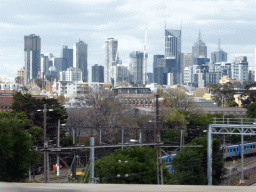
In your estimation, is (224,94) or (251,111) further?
(224,94)

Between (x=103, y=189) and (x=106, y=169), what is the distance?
744 inches

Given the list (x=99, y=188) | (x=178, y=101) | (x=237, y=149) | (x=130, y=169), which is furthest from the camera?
(x=178, y=101)

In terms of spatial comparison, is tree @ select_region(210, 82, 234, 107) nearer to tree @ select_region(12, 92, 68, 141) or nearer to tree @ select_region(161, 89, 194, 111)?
tree @ select_region(161, 89, 194, 111)

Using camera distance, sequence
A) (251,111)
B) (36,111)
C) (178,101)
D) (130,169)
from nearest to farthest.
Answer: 1. (130,169)
2. (36,111)
3. (251,111)
4. (178,101)

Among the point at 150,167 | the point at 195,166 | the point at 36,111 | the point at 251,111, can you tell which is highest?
the point at 36,111

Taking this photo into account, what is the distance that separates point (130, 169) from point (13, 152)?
21.6 feet

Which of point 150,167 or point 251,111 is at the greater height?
point 251,111

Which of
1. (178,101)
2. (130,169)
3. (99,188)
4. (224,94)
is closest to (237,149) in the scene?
(178,101)

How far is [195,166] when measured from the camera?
1176 inches

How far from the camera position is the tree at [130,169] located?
23.3 metres

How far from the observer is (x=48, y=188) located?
458cm

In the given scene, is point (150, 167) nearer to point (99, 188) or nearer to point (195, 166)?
point (195, 166)

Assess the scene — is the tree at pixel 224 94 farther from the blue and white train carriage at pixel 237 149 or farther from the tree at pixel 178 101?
the blue and white train carriage at pixel 237 149

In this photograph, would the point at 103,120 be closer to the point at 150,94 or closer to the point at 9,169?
the point at 9,169
